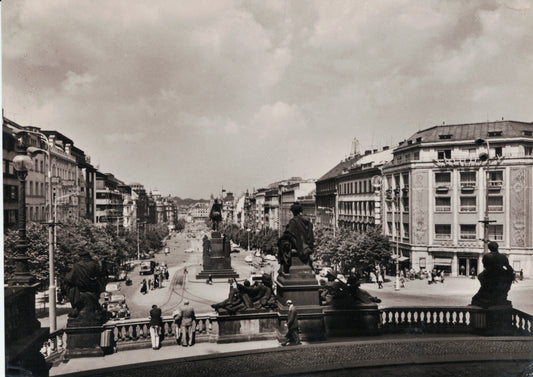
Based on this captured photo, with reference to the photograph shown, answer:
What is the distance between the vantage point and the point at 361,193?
161 ft

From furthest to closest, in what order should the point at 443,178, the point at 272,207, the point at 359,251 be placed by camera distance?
the point at 272,207 → the point at 359,251 → the point at 443,178

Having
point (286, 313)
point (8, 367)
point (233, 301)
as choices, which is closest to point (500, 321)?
Answer: point (286, 313)

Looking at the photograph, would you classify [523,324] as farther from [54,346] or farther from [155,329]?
[54,346]

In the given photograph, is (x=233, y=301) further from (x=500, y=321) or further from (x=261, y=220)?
(x=261, y=220)

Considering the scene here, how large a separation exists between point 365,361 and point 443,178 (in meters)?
12.4

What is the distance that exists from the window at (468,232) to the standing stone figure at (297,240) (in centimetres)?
1001

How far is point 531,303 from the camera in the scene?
16.5m

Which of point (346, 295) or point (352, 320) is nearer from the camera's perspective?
point (352, 320)

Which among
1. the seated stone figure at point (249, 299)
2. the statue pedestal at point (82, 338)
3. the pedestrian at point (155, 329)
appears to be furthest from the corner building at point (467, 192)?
the statue pedestal at point (82, 338)

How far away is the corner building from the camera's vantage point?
15859mm

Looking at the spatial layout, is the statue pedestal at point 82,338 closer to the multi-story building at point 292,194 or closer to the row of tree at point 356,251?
the row of tree at point 356,251

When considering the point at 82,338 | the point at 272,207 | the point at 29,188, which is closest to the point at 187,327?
the point at 82,338

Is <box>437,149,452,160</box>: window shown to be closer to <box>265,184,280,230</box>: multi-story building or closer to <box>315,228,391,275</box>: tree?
<box>315,228,391,275</box>: tree

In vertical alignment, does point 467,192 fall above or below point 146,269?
above
